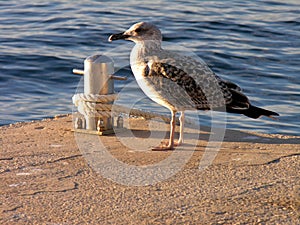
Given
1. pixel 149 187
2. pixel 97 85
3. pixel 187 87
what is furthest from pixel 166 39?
pixel 149 187

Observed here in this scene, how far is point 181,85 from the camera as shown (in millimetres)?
5969

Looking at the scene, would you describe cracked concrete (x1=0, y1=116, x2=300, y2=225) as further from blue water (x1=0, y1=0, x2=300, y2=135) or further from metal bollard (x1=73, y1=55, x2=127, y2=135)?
blue water (x1=0, y1=0, x2=300, y2=135)

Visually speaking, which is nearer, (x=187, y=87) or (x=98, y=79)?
(x=187, y=87)

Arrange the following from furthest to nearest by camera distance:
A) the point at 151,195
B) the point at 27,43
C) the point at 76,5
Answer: the point at 76,5 → the point at 27,43 → the point at 151,195

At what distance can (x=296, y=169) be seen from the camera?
5109 millimetres

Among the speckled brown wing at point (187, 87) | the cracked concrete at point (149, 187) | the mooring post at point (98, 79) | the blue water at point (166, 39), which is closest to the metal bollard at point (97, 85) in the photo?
the mooring post at point (98, 79)

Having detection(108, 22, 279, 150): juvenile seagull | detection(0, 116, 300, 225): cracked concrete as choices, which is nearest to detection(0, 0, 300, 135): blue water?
detection(108, 22, 279, 150): juvenile seagull

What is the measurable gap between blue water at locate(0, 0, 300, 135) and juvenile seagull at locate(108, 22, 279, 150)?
2.87m

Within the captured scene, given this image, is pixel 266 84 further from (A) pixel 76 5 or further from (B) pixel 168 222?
(B) pixel 168 222

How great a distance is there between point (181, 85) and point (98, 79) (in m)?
0.73

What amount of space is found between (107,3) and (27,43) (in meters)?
3.46

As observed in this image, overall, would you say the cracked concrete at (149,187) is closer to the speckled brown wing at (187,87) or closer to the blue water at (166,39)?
the speckled brown wing at (187,87)

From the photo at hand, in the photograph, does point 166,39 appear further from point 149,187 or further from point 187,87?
point 149,187

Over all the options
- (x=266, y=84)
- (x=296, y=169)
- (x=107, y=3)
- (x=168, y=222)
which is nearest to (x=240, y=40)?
(x=266, y=84)
